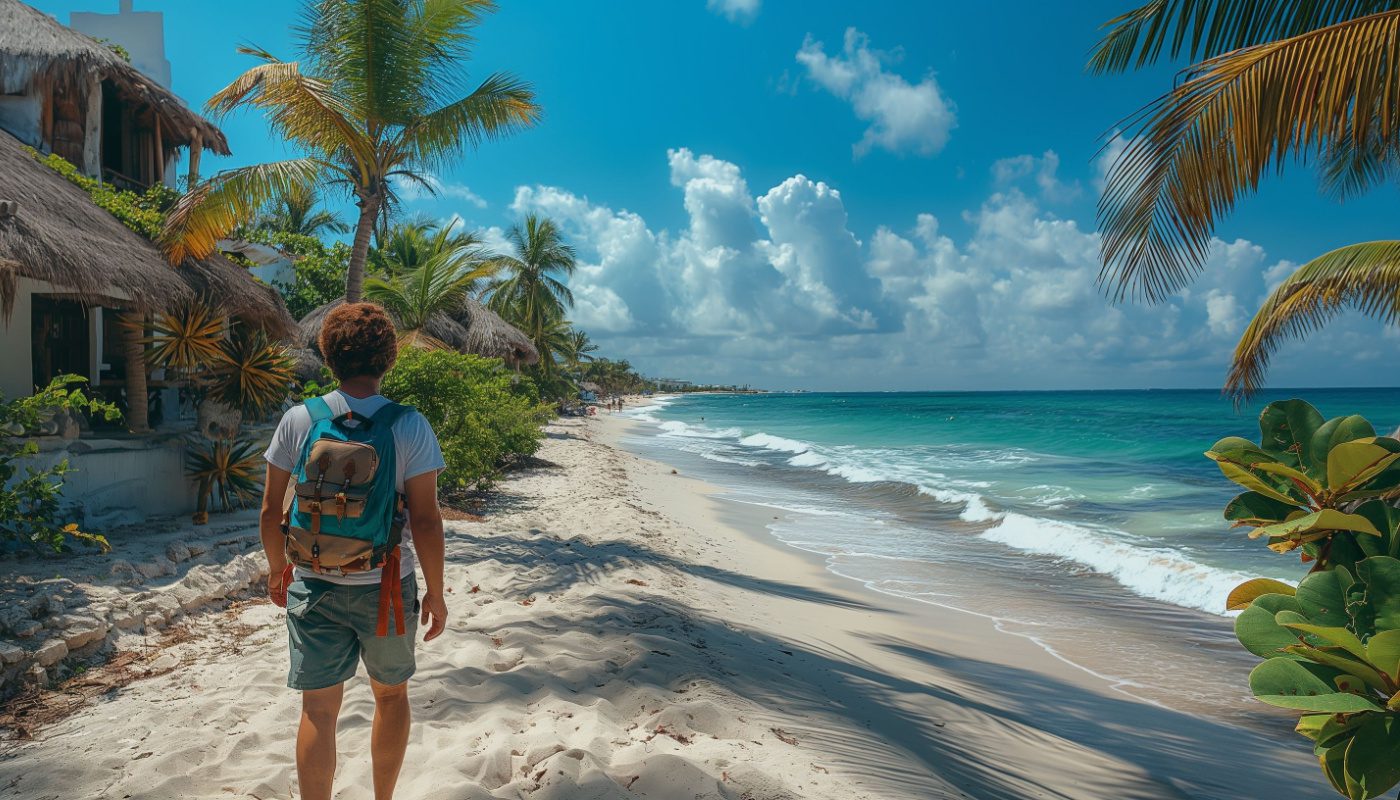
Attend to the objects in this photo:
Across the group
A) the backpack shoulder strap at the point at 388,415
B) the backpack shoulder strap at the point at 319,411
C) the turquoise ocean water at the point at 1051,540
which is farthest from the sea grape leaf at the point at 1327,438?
the turquoise ocean water at the point at 1051,540

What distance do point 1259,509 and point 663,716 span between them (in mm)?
2611

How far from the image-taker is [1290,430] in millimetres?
1286

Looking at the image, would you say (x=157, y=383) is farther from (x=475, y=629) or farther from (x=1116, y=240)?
(x=1116, y=240)

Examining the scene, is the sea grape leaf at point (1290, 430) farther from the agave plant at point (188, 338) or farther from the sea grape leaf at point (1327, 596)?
the agave plant at point (188, 338)

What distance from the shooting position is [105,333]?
1061cm

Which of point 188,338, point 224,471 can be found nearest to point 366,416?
point 224,471

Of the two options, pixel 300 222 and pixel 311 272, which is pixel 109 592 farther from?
pixel 300 222

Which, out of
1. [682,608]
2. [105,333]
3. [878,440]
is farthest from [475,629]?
[878,440]

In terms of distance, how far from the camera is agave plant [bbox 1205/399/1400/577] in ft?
3.76

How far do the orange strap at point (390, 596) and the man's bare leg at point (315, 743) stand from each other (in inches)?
10.7

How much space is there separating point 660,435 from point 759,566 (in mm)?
25174

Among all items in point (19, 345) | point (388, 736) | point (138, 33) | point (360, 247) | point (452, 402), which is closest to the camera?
point (388, 736)

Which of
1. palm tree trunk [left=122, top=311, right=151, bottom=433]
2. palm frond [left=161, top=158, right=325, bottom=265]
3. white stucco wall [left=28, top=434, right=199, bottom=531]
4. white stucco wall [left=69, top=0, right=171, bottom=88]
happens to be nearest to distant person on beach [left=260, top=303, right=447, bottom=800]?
white stucco wall [left=28, top=434, right=199, bottom=531]

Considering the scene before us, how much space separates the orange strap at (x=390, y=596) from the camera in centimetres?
219
